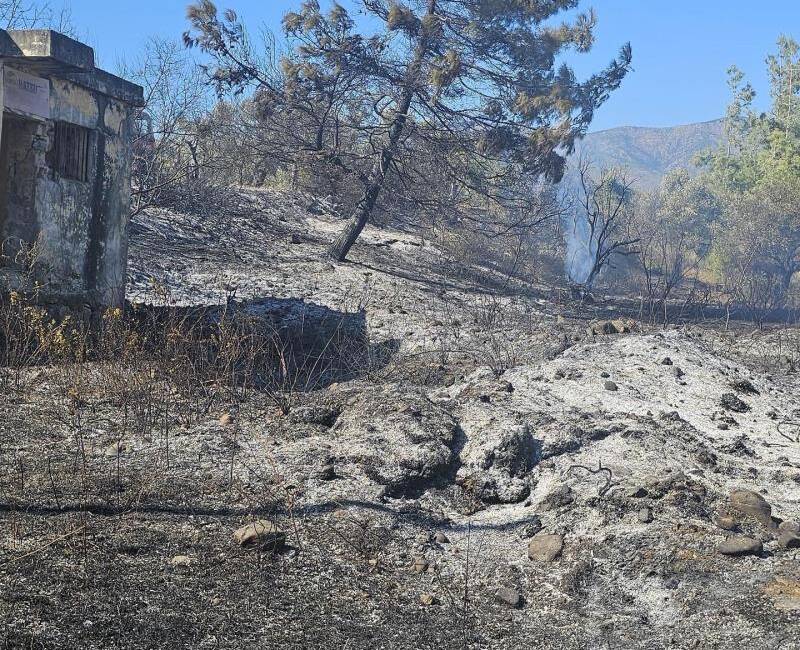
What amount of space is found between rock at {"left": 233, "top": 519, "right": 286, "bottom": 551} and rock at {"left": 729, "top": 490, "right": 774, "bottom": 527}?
8.51 ft

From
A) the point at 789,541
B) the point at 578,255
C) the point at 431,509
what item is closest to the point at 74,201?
the point at 431,509

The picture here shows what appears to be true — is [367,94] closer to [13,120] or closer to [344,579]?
[13,120]

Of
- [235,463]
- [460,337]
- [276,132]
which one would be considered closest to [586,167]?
[276,132]

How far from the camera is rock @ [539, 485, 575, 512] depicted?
523 cm

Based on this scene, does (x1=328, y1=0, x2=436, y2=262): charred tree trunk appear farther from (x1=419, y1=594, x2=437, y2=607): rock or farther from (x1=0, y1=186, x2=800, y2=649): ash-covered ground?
(x1=419, y1=594, x2=437, y2=607): rock

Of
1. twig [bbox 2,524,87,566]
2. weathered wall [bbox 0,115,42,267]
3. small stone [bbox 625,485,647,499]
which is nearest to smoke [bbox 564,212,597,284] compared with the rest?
weathered wall [bbox 0,115,42,267]

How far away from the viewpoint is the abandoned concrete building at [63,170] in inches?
315

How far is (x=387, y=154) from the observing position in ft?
48.3

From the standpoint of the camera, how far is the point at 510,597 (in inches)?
164

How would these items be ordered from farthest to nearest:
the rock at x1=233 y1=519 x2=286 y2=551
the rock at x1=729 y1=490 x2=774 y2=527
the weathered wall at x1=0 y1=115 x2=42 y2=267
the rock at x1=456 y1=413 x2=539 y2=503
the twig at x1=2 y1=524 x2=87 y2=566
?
the weathered wall at x1=0 y1=115 x2=42 y2=267 < the rock at x1=456 y1=413 x2=539 y2=503 < the rock at x1=729 y1=490 x2=774 y2=527 < the rock at x1=233 y1=519 x2=286 y2=551 < the twig at x1=2 y1=524 x2=87 y2=566

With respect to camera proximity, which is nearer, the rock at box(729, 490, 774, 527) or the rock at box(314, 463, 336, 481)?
the rock at box(729, 490, 774, 527)

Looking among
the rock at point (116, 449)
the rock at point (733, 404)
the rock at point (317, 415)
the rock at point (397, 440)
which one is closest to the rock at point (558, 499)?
the rock at point (397, 440)

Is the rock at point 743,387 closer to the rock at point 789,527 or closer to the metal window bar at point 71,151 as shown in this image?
the rock at point 789,527

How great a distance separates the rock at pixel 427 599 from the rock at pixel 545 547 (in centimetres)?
74
